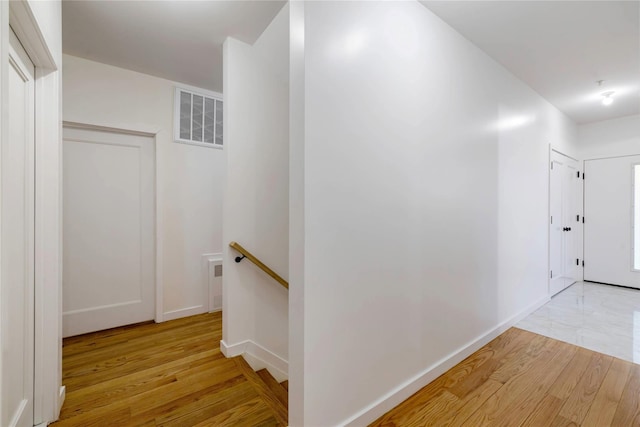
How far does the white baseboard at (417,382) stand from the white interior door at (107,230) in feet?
8.15

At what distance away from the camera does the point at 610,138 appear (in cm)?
408

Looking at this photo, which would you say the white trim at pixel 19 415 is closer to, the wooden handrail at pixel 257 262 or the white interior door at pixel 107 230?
the wooden handrail at pixel 257 262

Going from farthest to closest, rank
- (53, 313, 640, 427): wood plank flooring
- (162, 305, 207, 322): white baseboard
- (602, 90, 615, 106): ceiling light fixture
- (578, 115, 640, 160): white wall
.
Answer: (578, 115, 640, 160): white wall → (602, 90, 615, 106): ceiling light fixture → (162, 305, 207, 322): white baseboard → (53, 313, 640, 427): wood plank flooring

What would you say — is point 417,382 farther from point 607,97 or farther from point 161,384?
point 607,97

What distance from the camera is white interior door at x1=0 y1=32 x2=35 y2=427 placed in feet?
3.89

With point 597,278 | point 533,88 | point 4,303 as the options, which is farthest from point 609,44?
point 4,303

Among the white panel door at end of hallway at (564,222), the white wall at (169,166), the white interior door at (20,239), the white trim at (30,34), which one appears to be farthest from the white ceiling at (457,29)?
the white panel door at end of hallway at (564,222)

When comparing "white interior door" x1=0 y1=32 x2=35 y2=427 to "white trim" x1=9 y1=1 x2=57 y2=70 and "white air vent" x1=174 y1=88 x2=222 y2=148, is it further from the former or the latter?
"white air vent" x1=174 y1=88 x2=222 y2=148

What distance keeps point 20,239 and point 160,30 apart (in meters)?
1.78

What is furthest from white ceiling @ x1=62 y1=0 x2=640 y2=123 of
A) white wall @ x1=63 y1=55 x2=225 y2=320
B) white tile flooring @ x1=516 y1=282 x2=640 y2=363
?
white tile flooring @ x1=516 y1=282 x2=640 y2=363

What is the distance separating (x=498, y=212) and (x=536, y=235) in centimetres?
108

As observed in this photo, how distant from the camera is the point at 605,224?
164 inches

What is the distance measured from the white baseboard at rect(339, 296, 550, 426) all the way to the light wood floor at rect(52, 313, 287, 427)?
18.2 inches

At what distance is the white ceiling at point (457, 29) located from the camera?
73.6 inches
